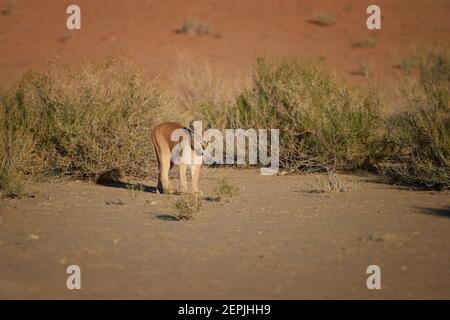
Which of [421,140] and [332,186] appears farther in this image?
[421,140]

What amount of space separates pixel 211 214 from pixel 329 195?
237 centimetres

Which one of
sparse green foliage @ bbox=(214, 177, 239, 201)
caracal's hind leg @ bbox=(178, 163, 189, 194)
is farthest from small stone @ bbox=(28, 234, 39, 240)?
sparse green foliage @ bbox=(214, 177, 239, 201)

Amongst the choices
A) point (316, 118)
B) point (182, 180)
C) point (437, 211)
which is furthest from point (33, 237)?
point (316, 118)

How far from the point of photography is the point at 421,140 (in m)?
12.9

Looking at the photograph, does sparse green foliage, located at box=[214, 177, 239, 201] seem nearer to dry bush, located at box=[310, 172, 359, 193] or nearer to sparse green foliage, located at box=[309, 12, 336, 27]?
dry bush, located at box=[310, 172, 359, 193]

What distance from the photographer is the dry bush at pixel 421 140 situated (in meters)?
12.2

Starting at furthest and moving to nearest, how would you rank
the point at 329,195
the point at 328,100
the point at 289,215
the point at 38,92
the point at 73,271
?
the point at 328,100
the point at 38,92
the point at 329,195
the point at 289,215
the point at 73,271

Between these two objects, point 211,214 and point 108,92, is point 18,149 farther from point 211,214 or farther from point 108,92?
point 211,214

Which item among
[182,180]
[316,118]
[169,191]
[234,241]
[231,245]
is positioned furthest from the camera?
[316,118]

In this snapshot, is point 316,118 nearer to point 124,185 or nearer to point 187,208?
point 124,185

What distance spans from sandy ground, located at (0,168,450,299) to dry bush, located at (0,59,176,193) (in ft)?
2.78

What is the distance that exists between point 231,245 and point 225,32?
35.3 meters

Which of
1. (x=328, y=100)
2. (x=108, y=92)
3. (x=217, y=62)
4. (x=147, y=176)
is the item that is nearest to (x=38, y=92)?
(x=108, y=92)

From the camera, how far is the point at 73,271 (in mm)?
7094
